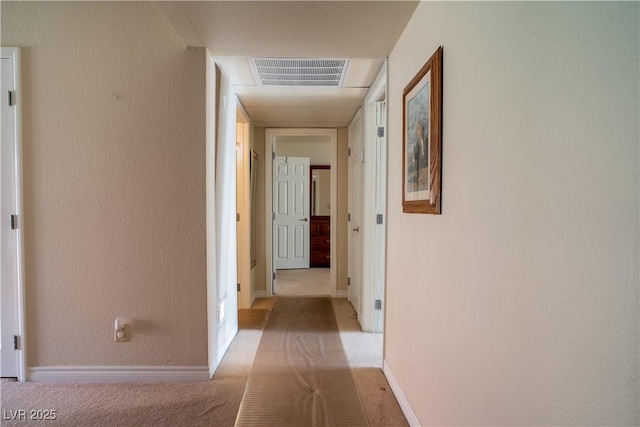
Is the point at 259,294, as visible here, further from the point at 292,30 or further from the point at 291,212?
the point at 292,30

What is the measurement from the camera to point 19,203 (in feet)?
5.92

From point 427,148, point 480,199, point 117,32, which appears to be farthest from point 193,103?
point 480,199

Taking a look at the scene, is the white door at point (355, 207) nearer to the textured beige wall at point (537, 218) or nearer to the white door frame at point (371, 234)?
the white door frame at point (371, 234)

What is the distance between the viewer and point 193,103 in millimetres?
1820

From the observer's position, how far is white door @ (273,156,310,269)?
16.8 feet

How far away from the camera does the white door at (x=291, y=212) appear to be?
512cm

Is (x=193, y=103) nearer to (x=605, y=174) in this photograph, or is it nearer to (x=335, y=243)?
(x=605, y=174)

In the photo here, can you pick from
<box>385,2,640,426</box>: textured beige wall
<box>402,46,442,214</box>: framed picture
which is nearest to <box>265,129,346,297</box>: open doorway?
<box>402,46,442,214</box>: framed picture

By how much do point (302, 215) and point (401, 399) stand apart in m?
3.84

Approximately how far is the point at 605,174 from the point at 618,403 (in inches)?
16.5

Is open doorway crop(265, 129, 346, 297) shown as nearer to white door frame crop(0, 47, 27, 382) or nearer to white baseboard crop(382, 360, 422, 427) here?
white baseboard crop(382, 360, 422, 427)


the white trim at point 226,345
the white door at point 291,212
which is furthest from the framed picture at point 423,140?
the white door at point 291,212

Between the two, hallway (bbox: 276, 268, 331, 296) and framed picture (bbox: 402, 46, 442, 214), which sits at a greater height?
framed picture (bbox: 402, 46, 442, 214)

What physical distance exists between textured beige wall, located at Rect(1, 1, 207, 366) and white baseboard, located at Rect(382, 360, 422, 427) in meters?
1.22
